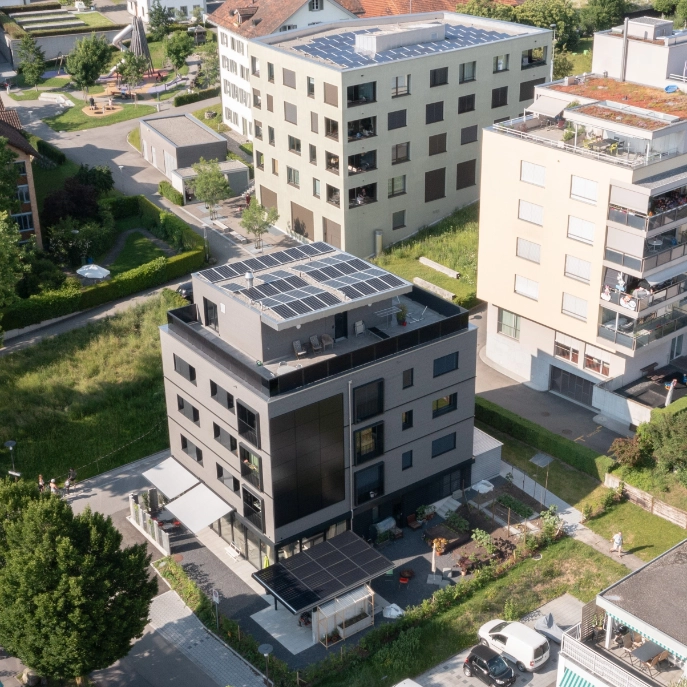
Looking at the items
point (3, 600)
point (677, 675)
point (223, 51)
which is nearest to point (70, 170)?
point (223, 51)

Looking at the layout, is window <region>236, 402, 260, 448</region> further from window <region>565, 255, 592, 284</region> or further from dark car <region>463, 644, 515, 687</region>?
window <region>565, 255, 592, 284</region>

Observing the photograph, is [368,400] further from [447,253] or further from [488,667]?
[447,253]

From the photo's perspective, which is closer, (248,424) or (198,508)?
(248,424)

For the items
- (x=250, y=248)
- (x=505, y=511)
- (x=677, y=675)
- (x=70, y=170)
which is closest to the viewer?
(x=677, y=675)

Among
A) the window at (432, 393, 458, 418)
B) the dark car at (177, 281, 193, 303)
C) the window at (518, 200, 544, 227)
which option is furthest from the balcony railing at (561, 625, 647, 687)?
the dark car at (177, 281, 193, 303)

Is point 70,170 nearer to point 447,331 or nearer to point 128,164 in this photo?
point 128,164

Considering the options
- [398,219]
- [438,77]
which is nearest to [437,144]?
[438,77]
